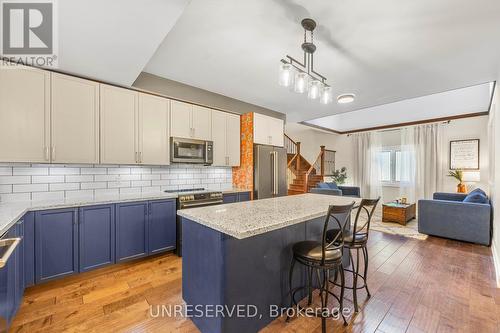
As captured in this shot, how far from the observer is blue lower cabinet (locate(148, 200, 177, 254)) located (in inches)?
118

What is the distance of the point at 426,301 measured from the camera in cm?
215

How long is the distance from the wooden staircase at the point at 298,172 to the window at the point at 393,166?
192cm

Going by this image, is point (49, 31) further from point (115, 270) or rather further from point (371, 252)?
point (371, 252)

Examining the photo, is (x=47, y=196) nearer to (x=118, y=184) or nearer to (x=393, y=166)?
(x=118, y=184)

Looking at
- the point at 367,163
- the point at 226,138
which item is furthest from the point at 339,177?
the point at 226,138

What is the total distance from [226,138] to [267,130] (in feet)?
2.85

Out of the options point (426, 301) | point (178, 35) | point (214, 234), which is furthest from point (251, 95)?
point (426, 301)

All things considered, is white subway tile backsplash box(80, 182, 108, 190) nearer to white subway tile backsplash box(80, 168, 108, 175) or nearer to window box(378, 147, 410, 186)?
white subway tile backsplash box(80, 168, 108, 175)

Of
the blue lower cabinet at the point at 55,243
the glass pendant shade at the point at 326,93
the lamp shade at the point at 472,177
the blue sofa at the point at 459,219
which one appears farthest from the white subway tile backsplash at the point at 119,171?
the lamp shade at the point at 472,177

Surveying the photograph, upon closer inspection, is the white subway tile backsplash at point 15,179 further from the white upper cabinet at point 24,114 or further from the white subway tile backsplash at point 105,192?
the white subway tile backsplash at point 105,192

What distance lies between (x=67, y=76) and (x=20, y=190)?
1.43 meters

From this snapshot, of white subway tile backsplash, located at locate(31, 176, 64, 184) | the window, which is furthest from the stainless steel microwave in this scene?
the window

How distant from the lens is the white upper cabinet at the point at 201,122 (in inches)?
147

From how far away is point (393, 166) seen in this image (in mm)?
6945
